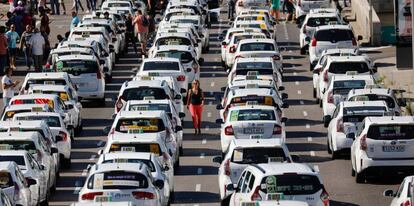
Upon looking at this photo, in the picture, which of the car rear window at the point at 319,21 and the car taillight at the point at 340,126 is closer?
the car taillight at the point at 340,126

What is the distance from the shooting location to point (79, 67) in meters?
52.3

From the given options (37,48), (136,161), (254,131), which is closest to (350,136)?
(254,131)

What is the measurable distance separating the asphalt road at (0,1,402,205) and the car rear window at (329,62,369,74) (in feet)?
4.24

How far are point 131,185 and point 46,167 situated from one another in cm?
540

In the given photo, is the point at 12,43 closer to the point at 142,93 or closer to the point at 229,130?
the point at 142,93

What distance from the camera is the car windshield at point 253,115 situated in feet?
134

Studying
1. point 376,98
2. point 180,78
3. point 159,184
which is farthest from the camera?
point 180,78

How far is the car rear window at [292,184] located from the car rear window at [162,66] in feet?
70.8

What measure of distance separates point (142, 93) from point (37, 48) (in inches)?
487

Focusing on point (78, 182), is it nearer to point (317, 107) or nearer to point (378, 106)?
point (378, 106)

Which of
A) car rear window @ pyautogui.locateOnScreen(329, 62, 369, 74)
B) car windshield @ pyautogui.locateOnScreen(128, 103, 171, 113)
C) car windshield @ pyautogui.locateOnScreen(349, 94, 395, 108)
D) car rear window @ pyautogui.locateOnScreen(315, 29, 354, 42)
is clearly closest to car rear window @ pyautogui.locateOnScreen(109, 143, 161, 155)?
car windshield @ pyautogui.locateOnScreen(128, 103, 171, 113)

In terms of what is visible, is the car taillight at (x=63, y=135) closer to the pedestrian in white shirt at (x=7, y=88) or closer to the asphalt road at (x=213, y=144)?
the asphalt road at (x=213, y=144)

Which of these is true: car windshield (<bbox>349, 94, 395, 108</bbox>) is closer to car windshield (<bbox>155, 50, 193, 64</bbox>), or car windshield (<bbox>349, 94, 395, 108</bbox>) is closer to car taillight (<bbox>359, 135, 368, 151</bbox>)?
car taillight (<bbox>359, 135, 368, 151</bbox>)

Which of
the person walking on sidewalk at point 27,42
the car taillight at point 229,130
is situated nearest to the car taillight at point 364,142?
the car taillight at point 229,130
